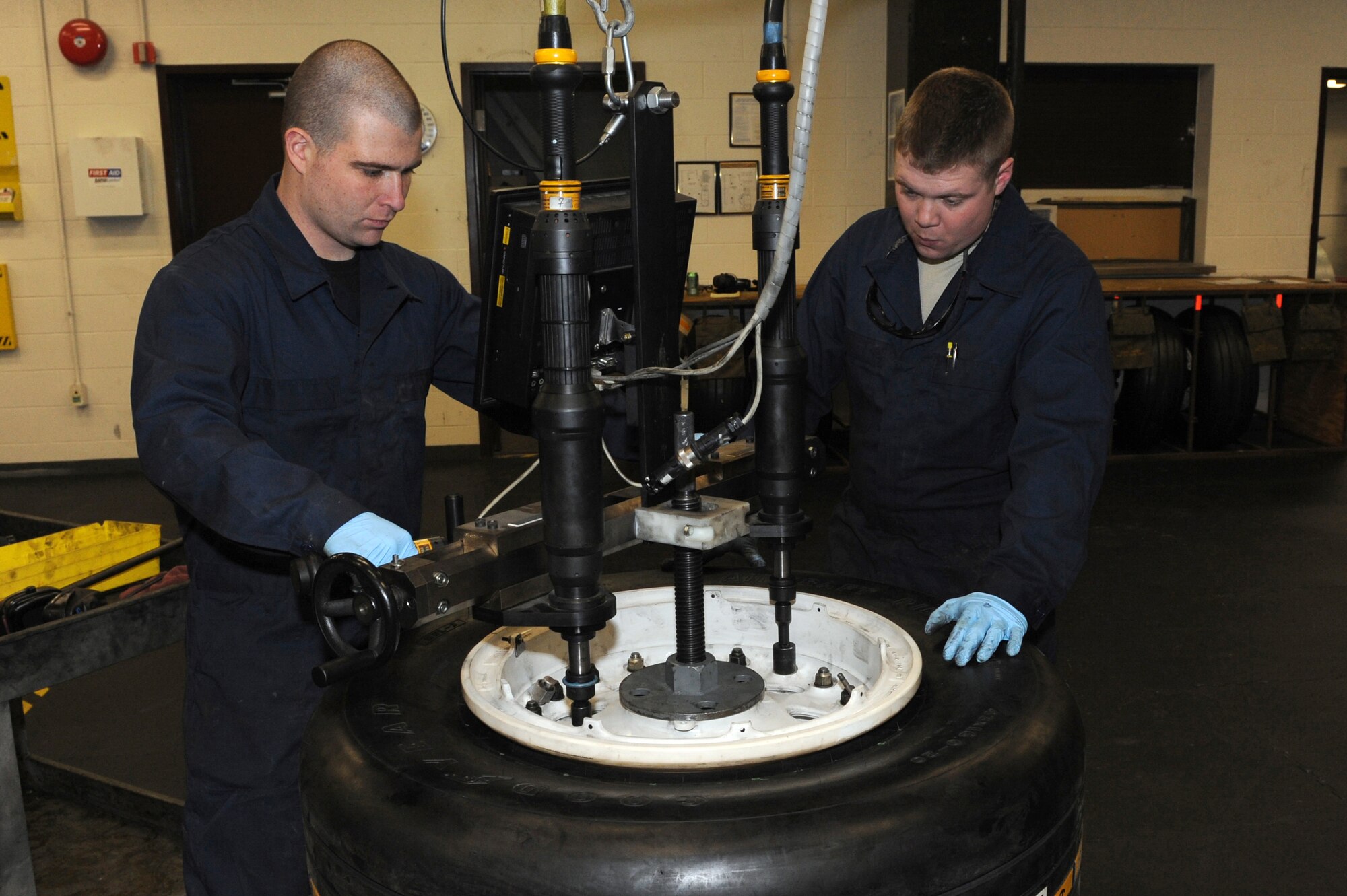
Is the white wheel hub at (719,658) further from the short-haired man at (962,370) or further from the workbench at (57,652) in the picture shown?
the workbench at (57,652)

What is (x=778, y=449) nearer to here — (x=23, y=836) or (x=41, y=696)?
(x=23, y=836)

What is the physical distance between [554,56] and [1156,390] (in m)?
5.13

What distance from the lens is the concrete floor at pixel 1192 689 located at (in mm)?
2260

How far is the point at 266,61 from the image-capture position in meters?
5.51

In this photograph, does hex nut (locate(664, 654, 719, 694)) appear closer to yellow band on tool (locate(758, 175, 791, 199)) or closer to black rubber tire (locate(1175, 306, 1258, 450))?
yellow band on tool (locate(758, 175, 791, 199))

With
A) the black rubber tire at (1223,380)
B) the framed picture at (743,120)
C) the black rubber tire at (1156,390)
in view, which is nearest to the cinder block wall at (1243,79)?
the black rubber tire at (1223,380)

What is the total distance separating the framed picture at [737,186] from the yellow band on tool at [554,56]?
4.98m

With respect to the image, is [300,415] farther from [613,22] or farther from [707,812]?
[707,812]

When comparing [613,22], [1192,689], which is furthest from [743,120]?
[613,22]

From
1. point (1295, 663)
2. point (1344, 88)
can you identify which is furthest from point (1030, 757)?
point (1344, 88)

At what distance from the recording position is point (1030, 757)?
0.97 m

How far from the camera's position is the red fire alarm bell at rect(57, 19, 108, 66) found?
17.5ft

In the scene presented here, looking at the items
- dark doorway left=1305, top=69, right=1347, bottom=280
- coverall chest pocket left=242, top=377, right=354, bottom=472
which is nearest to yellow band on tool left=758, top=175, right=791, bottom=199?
coverall chest pocket left=242, top=377, right=354, bottom=472

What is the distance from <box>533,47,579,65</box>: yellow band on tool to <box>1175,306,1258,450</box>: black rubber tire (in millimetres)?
5247
